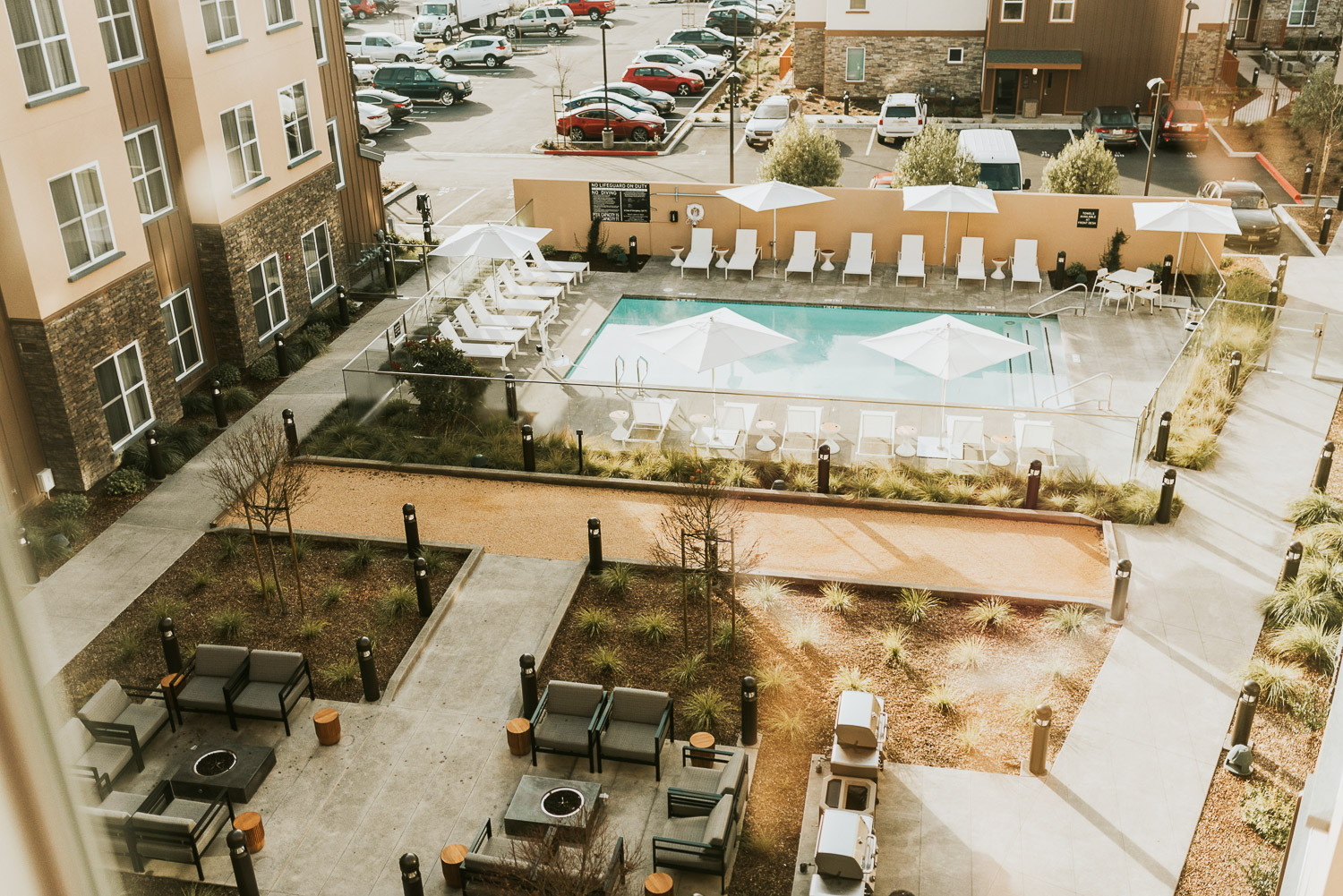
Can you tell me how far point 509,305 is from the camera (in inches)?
877

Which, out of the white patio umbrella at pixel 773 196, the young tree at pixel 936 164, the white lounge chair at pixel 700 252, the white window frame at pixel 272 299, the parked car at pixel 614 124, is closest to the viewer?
the white window frame at pixel 272 299

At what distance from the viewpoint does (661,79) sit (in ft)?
140

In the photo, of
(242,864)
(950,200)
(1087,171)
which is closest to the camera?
(242,864)

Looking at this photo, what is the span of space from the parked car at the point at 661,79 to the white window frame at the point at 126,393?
2909 cm

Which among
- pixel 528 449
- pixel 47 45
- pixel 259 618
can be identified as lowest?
pixel 259 618

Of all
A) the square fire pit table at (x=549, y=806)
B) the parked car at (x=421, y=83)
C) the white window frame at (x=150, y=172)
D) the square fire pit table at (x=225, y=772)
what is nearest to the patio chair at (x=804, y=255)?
the white window frame at (x=150, y=172)

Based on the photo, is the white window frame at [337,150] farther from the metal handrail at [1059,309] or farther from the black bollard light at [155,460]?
the metal handrail at [1059,309]

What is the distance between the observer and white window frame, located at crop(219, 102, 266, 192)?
19.5 meters

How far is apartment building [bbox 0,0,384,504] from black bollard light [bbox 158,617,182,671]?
3.10 metres

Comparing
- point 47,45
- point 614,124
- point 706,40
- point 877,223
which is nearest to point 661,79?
point 614,124

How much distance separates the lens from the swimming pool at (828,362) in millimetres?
20281

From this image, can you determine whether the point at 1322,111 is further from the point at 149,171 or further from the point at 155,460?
the point at 155,460

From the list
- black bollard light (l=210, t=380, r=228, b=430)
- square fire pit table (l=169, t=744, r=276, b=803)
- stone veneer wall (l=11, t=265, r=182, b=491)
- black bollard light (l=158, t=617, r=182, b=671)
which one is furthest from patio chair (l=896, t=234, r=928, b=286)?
square fire pit table (l=169, t=744, r=276, b=803)

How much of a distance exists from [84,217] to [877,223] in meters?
16.1
